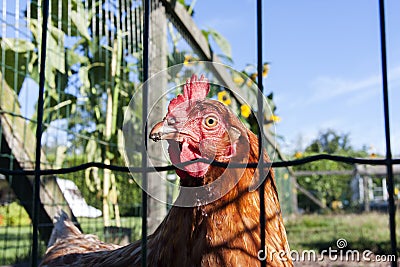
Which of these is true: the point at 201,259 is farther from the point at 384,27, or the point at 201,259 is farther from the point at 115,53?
the point at 115,53

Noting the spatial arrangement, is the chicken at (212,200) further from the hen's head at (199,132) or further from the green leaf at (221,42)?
the green leaf at (221,42)

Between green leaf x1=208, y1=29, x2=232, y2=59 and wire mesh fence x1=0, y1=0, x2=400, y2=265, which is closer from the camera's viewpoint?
wire mesh fence x1=0, y1=0, x2=400, y2=265

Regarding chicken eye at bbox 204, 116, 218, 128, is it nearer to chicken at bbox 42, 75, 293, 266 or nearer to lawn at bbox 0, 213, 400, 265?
chicken at bbox 42, 75, 293, 266

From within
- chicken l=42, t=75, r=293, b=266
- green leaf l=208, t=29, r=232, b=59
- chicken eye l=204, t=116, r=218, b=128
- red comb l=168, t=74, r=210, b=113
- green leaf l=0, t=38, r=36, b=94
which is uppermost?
green leaf l=208, t=29, r=232, b=59

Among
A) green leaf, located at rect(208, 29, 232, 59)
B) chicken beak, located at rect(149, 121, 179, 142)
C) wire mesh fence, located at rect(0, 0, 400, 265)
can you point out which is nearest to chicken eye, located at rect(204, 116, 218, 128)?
chicken beak, located at rect(149, 121, 179, 142)

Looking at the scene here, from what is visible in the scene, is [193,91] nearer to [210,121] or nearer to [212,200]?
[210,121]

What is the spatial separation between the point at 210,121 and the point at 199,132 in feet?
0.17

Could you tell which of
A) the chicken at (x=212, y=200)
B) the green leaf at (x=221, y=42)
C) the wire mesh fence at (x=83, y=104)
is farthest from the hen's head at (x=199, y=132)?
the green leaf at (x=221, y=42)

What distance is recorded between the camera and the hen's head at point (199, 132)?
1373 millimetres

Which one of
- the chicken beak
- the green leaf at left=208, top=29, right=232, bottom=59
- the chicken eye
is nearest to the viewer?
the chicken beak

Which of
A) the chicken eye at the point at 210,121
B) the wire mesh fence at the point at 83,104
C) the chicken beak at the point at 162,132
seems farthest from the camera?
the wire mesh fence at the point at 83,104

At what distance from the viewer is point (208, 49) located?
13.7ft

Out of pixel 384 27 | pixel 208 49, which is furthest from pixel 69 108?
pixel 384 27

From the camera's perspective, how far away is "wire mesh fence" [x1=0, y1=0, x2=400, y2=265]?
2787mm
